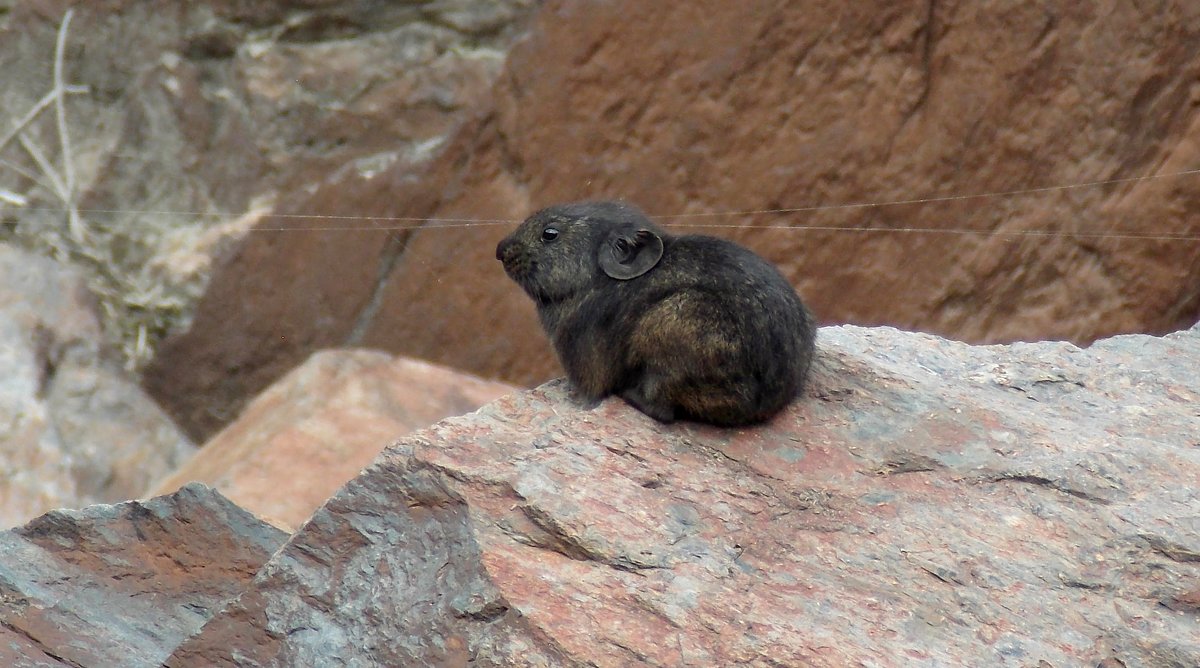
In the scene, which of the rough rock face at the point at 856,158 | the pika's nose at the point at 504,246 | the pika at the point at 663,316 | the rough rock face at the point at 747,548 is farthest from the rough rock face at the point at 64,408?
the rough rock face at the point at 747,548

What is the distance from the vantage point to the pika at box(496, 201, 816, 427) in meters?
5.11

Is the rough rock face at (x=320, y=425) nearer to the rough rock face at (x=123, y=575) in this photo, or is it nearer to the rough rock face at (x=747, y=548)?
the rough rock face at (x=123, y=575)

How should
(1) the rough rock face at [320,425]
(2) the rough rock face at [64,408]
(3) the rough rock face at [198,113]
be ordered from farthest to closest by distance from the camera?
(3) the rough rock face at [198,113] → (2) the rough rock face at [64,408] → (1) the rough rock face at [320,425]

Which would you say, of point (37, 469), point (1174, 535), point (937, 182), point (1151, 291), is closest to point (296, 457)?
point (37, 469)

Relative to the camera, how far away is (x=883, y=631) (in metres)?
4.25

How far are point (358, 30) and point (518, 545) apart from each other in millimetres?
5565

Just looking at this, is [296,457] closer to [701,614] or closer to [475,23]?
[475,23]

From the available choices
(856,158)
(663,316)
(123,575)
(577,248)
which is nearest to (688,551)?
(663,316)

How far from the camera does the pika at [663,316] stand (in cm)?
511

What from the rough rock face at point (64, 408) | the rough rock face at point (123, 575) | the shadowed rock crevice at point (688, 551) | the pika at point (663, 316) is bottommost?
the rough rock face at point (64, 408)

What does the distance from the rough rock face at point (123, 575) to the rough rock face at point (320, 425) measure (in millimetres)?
1645

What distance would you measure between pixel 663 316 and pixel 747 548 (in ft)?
3.41

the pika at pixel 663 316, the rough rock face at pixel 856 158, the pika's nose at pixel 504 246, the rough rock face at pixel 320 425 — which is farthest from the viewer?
the rough rock face at pixel 856 158

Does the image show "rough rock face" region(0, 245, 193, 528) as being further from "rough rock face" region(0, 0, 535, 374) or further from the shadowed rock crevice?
the shadowed rock crevice
